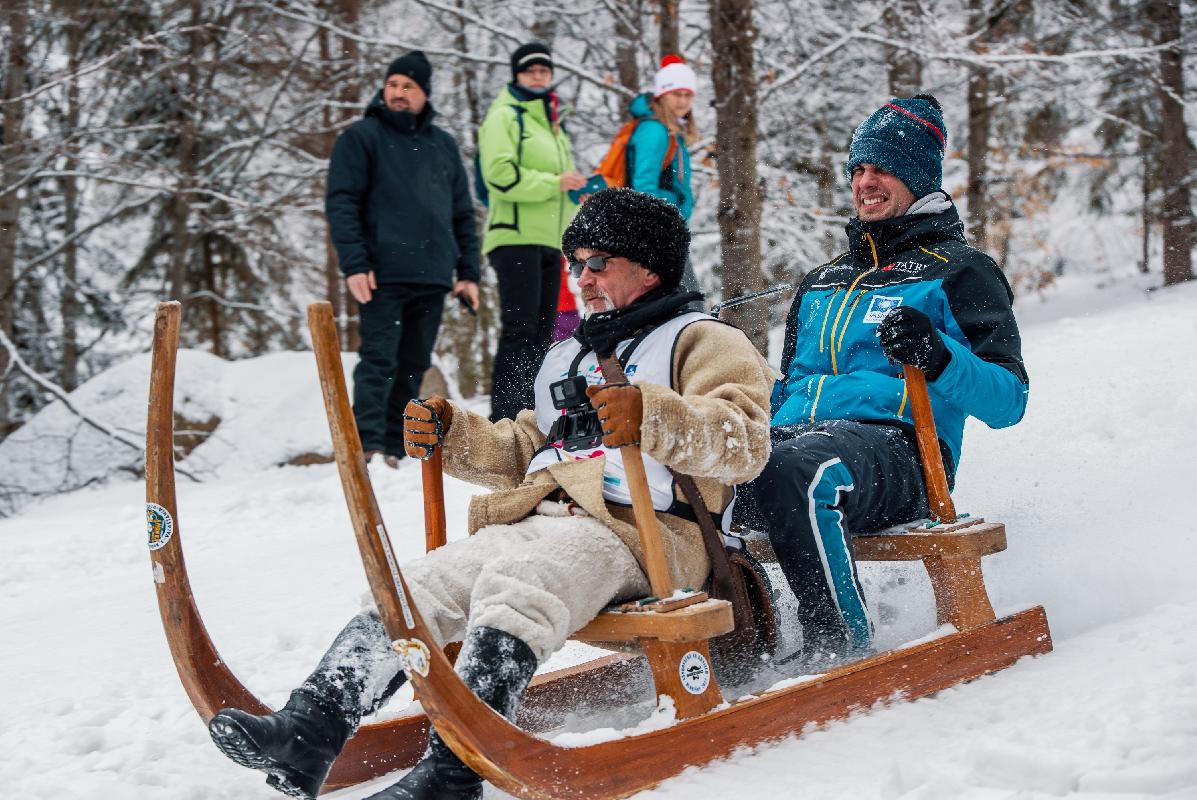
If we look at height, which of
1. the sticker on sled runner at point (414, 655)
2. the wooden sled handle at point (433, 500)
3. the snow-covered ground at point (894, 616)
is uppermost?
the wooden sled handle at point (433, 500)

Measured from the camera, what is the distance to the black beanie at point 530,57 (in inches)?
243

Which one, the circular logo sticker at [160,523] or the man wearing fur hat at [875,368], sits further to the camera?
the man wearing fur hat at [875,368]

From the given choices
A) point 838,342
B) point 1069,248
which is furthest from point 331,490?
point 1069,248

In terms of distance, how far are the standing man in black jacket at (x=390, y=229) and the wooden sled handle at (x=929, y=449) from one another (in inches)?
135

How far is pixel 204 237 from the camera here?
13.2m

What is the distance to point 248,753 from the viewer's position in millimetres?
2133

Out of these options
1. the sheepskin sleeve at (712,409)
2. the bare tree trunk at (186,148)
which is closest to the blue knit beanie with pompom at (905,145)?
the sheepskin sleeve at (712,409)

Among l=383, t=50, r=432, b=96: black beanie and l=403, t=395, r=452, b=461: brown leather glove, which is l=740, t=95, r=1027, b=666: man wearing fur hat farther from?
l=383, t=50, r=432, b=96: black beanie

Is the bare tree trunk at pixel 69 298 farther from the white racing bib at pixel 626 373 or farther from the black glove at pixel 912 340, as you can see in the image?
the black glove at pixel 912 340

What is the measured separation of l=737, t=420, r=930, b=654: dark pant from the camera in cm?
298

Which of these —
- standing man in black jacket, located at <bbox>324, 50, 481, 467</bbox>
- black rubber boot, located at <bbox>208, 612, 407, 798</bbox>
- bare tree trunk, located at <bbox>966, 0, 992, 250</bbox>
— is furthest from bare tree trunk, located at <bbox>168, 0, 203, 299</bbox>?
black rubber boot, located at <bbox>208, 612, 407, 798</bbox>

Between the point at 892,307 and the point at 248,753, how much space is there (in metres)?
2.18

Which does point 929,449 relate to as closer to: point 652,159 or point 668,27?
point 652,159

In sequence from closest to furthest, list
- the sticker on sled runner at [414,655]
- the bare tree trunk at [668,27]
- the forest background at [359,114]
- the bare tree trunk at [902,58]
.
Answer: the sticker on sled runner at [414,655], the bare tree trunk at [668,27], the forest background at [359,114], the bare tree trunk at [902,58]
